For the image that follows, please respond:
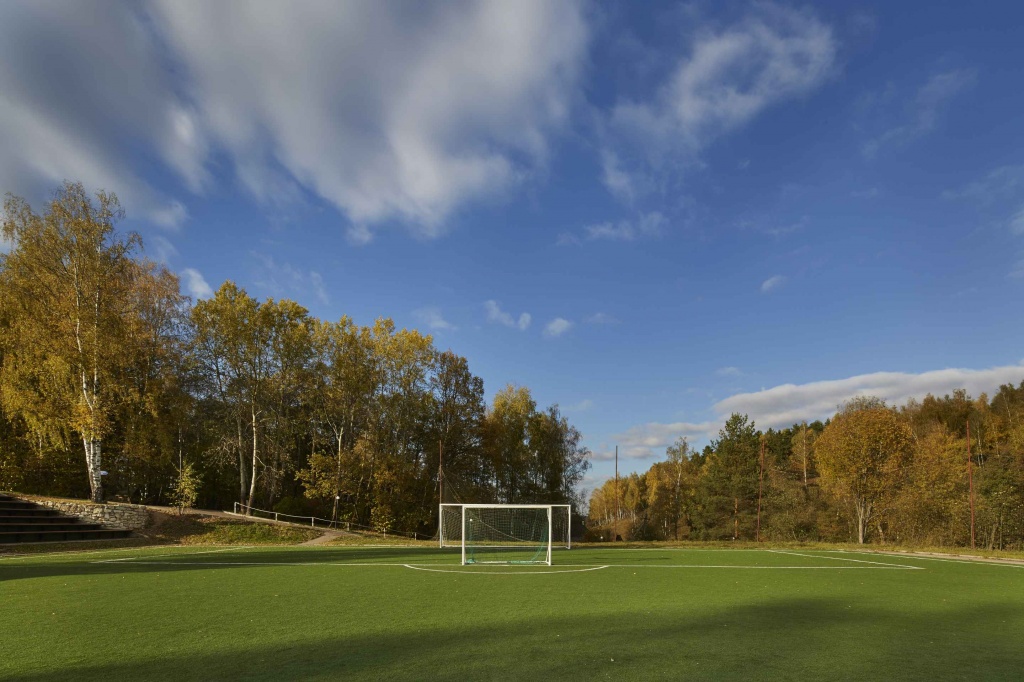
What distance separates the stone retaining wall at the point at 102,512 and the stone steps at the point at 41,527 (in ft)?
1.03

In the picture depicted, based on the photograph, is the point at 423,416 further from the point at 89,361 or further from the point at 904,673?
the point at 904,673

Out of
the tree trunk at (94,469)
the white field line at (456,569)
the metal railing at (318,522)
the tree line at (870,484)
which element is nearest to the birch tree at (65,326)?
the tree trunk at (94,469)

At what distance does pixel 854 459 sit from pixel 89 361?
4271 centimetres

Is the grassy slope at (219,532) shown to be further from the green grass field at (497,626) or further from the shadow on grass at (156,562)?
the green grass field at (497,626)

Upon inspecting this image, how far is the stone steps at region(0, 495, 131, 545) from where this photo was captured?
2062cm

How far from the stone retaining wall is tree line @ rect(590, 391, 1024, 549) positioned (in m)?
31.6

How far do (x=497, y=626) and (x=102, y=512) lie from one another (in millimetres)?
25163

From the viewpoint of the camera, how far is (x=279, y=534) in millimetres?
27969

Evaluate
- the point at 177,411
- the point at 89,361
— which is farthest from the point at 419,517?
the point at 89,361

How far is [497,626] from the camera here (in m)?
7.13

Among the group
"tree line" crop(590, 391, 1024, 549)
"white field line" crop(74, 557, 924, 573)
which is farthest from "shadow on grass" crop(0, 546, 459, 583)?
"tree line" crop(590, 391, 1024, 549)

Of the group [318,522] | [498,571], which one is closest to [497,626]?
[498,571]

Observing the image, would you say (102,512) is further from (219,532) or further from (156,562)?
(156,562)

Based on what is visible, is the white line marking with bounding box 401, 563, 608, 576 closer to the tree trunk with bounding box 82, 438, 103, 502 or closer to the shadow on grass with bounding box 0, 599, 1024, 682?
the shadow on grass with bounding box 0, 599, 1024, 682
